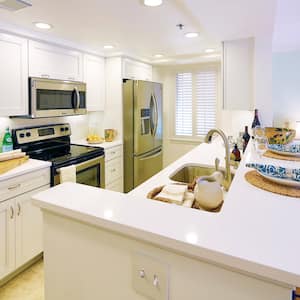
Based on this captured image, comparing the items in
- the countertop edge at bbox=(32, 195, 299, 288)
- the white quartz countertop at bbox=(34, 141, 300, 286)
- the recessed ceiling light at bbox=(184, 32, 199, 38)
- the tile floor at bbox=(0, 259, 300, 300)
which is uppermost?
the recessed ceiling light at bbox=(184, 32, 199, 38)

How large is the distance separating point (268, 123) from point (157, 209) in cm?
247

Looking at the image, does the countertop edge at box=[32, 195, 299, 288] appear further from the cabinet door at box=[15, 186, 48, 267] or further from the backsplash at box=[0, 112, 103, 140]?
the backsplash at box=[0, 112, 103, 140]

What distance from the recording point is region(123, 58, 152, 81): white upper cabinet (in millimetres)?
3724

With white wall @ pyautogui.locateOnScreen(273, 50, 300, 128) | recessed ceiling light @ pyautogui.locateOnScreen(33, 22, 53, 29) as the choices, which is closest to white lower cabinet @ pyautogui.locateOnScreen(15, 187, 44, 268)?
recessed ceiling light @ pyautogui.locateOnScreen(33, 22, 53, 29)

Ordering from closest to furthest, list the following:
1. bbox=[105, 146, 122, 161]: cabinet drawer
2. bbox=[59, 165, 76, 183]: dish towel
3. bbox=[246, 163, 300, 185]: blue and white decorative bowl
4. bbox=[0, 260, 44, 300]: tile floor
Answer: bbox=[246, 163, 300, 185]: blue and white decorative bowl
bbox=[0, 260, 44, 300]: tile floor
bbox=[59, 165, 76, 183]: dish towel
bbox=[105, 146, 122, 161]: cabinet drawer

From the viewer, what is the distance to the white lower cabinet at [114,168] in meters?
3.44

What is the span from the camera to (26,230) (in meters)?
2.23

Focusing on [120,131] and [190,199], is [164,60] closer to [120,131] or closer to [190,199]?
[120,131]

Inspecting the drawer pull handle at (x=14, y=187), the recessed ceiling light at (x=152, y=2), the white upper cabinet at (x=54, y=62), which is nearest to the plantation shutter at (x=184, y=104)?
the white upper cabinet at (x=54, y=62)

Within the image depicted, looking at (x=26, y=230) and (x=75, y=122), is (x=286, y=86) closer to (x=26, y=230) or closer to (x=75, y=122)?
(x=75, y=122)

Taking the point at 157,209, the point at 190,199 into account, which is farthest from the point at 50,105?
the point at 157,209

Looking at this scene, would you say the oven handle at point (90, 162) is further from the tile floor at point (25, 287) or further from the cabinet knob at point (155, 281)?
the cabinet knob at point (155, 281)

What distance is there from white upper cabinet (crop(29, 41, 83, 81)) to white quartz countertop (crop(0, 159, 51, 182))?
3.01 feet

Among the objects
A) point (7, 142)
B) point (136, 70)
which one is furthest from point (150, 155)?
point (7, 142)
